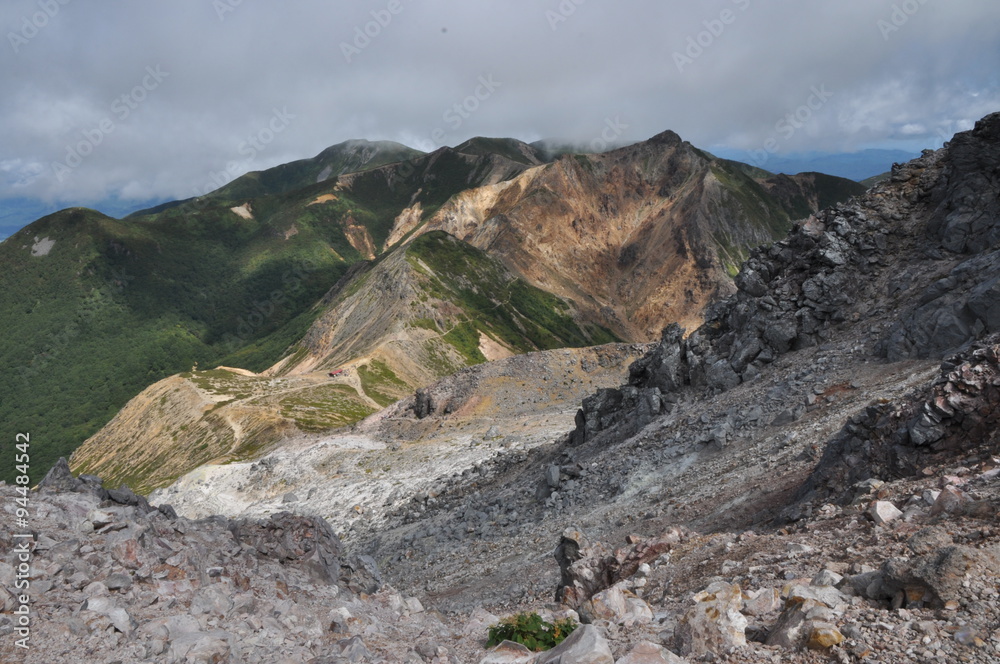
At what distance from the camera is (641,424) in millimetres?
31734

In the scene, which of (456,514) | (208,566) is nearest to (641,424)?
(456,514)

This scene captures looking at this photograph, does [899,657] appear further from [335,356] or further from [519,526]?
[335,356]

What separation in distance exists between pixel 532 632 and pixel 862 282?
27450mm

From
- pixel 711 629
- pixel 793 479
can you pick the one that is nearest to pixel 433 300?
pixel 793 479

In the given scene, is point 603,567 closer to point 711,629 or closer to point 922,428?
point 711,629

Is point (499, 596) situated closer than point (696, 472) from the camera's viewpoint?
Yes

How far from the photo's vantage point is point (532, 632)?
1027 cm

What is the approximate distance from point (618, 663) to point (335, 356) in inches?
4260

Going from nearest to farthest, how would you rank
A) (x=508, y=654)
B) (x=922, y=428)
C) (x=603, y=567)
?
(x=508, y=654) < (x=603, y=567) < (x=922, y=428)

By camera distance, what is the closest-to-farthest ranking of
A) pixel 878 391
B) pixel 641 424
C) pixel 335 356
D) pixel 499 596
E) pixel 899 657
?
1. pixel 899 657
2. pixel 499 596
3. pixel 878 391
4. pixel 641 424
5. pixel 335 356

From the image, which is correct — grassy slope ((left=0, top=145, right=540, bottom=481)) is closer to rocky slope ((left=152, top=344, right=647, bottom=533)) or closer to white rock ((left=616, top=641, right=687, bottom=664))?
rocky slope ((left=152, top=344, right=647, bottom=533))

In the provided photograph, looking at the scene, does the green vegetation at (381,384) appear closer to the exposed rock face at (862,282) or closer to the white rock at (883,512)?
the exposed rock face at (862,282)

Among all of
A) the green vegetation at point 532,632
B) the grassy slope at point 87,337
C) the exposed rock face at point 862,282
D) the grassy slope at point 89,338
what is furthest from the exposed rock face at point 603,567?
the grassy slope at point 87,337

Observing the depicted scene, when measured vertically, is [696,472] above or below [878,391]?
below
